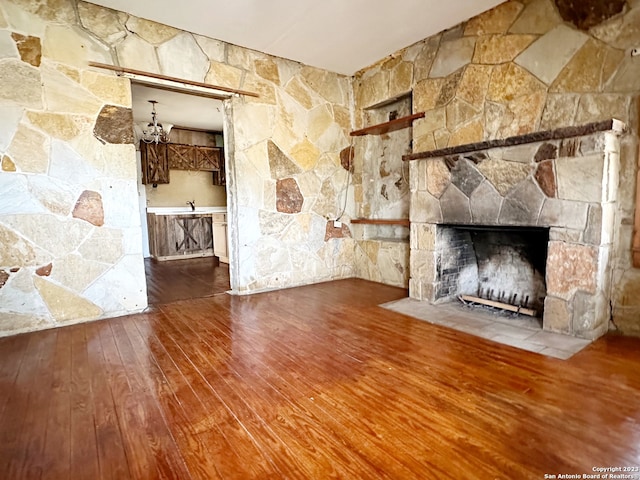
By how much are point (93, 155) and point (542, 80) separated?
11.4 feet

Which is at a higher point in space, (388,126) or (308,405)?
(388,126)

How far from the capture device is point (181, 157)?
6246 millimetres

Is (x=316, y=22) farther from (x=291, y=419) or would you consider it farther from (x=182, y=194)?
(x=182, y=194)

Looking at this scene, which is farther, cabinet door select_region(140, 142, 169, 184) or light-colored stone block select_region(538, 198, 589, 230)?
cabinet door select_region(140, 142, 169, 184)

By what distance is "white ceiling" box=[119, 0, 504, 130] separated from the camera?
255cm

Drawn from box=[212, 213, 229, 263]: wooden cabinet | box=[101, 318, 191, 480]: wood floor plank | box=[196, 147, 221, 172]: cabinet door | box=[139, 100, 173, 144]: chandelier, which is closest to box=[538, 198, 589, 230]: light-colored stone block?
box=[101, 318, 191, 480]: wood floor plank

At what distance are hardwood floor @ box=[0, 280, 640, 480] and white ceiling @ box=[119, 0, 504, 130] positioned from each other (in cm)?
248

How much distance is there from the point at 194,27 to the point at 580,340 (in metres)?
3.80

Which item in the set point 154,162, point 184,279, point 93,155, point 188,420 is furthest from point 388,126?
point 154,162

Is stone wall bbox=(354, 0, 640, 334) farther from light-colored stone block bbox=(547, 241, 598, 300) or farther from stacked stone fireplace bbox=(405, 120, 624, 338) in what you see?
light-colored stone block bbox=(547, 241, 598, 300)

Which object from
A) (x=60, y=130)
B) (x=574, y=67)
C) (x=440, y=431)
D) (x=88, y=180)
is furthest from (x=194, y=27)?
(x=440, y=431)

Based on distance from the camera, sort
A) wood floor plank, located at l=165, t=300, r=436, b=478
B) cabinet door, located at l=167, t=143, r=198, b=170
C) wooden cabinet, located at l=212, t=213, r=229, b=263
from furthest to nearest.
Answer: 1. cabinet door, located at l=167, t=143, r=198, b=170
2. wooden cabinet, located at l=212, t=213, r=229, b=263
3. wood floor plank, located at l=165, t=300, r=436, b=478

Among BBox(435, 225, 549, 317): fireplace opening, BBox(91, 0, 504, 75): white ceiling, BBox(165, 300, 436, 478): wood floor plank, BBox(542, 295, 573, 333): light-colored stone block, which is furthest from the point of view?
BBox(435, 225, 549, 317): fireplace opening

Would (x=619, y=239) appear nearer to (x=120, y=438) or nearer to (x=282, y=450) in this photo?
(x=282, y=450)
